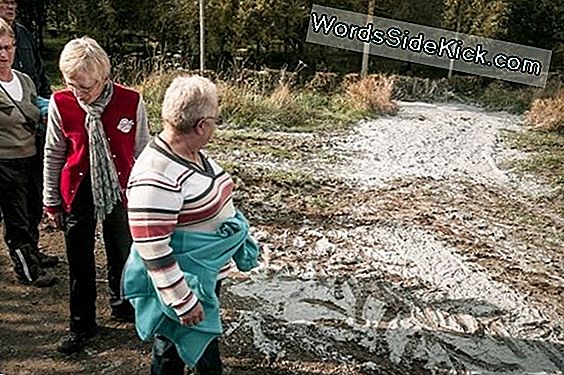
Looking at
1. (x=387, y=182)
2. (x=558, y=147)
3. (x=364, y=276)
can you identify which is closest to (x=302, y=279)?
(x=364, y=276)

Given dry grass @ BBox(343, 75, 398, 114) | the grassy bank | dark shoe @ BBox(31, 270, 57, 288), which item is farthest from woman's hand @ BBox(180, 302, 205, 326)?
dry grass @ BBox(343, 75, 398, 114)

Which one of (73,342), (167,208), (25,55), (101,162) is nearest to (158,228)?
(167,208)

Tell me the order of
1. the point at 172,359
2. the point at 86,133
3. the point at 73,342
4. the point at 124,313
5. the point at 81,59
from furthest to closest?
the point at 124,313
the point at 73,342
the point at 86,133
the point at 81,59
the point at 172,359

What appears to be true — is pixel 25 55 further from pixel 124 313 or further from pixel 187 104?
pixel 187 104

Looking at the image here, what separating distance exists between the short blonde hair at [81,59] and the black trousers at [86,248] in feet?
1.49

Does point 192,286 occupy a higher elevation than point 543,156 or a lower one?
higher

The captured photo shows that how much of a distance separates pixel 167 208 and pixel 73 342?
52.4 inches

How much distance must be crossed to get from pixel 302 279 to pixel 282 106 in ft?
16.0

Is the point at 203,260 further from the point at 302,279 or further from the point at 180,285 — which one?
the point at 302,279

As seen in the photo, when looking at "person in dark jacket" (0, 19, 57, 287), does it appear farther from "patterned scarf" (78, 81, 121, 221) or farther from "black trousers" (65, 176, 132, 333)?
"patterned scarf" (78, 81, 121, 221)

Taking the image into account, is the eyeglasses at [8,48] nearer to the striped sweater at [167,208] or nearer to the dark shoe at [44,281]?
the dark shoe at [44,281]

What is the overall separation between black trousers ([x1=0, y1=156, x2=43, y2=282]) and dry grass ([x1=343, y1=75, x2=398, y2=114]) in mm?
6238

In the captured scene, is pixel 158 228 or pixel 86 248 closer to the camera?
pixel 158 228

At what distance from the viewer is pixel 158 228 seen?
1.72 meters
